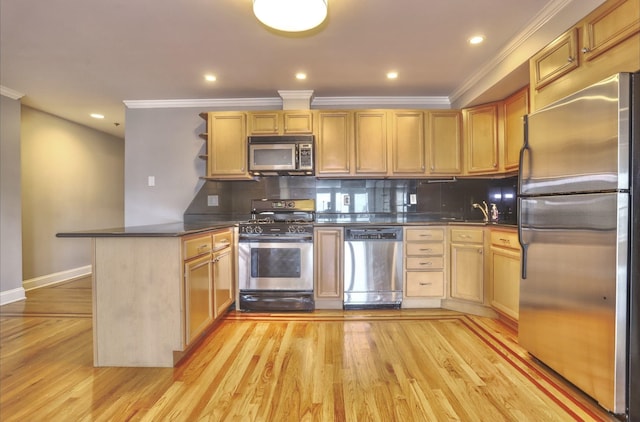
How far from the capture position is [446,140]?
340 cm

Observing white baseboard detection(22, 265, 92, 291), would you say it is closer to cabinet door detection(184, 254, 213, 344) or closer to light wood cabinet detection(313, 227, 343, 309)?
cabinet door detection(184, 254, 213, 344)

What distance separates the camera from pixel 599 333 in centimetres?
153

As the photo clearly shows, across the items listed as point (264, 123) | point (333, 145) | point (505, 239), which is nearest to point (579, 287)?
point (505, 239)

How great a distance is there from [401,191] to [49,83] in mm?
3963

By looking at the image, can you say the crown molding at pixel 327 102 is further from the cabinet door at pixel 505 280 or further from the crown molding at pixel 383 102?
the cabinet door at pixel 505 280

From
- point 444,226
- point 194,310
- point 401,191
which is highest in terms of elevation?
point 401,191

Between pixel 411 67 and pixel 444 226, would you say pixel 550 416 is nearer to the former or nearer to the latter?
pixel 444 226

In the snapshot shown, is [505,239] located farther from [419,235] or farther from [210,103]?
[210,103]

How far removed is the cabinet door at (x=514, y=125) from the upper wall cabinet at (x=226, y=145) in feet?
8.70

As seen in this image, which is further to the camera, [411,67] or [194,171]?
[194,171]

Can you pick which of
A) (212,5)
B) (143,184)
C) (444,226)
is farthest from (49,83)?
(444,226)

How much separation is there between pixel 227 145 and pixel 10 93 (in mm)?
2436

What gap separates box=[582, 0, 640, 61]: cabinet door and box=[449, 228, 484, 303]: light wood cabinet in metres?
1.63

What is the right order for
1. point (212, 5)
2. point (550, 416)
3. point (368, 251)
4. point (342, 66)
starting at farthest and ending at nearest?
point (368, 251), point (342, 66), point (212, 5), point (550, 416)
